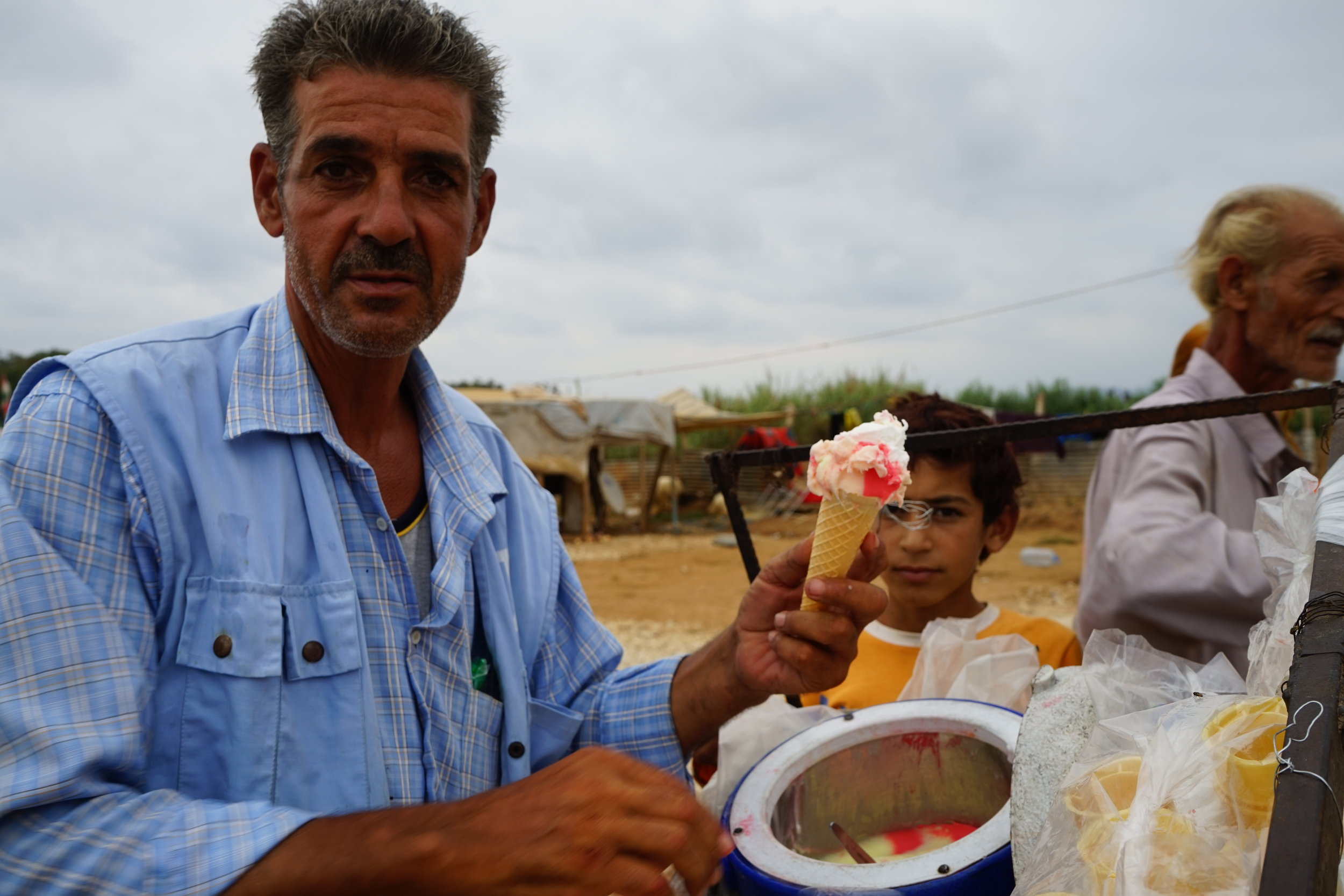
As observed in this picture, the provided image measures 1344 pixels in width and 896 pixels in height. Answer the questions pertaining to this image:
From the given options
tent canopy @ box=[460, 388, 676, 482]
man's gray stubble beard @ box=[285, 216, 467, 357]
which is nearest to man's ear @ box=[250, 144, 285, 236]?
man's gray stubble beard @ box=[285, 216, 467, 357]

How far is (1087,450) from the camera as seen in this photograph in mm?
19453

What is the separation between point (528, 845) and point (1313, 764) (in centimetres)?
86

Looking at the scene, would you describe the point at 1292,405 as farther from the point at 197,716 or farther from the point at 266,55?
the point at 266,55

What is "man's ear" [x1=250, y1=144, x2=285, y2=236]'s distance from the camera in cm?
200

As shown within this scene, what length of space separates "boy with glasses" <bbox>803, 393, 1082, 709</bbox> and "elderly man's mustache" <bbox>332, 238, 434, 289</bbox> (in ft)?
5.29

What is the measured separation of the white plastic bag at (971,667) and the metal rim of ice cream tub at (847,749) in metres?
0.17

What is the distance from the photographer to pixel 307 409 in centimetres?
178

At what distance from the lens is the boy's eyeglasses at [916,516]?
265 cm

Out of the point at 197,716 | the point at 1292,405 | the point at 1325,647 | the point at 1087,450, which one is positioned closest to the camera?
the point at 1325,647

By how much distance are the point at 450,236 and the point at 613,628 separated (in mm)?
7190

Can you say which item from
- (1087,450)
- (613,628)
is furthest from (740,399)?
(613,628)

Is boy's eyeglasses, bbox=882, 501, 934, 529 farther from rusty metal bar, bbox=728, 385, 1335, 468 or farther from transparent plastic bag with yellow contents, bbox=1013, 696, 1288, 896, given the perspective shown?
transparent plastic bag with yellow contents, bbox=1013, 696, 1288, 896

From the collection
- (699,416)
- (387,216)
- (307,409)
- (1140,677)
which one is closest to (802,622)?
(1140,677)

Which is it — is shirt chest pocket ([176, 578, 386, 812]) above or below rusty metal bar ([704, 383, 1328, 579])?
below
